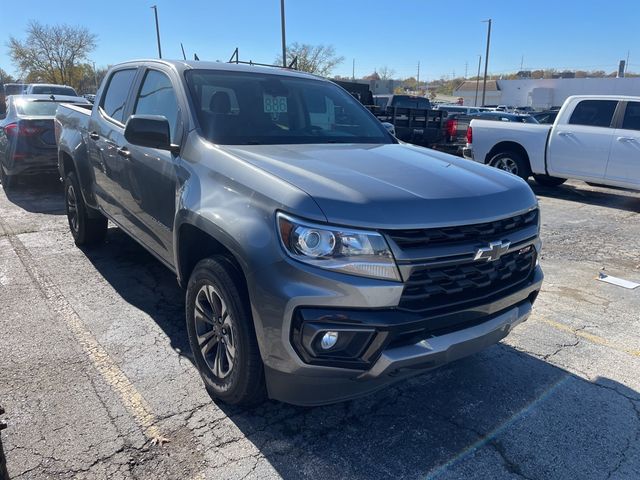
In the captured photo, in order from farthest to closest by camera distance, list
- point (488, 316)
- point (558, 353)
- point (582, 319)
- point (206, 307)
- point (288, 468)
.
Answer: point (582, 319) < point (558, 353) < point (206, 307) < point (488, 316) < point (288, 468)

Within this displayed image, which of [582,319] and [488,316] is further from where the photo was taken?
[582,319]

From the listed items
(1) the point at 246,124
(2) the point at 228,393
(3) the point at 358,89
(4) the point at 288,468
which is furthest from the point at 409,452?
(3) the point at 358,89

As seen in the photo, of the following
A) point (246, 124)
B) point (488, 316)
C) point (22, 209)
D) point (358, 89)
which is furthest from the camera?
point (358, 89)

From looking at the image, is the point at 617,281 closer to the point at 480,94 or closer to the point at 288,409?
the point at 288,409

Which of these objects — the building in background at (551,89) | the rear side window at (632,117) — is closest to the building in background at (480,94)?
the building in background at (551,89)

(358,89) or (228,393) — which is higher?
(358,89)

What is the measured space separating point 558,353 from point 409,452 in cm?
168

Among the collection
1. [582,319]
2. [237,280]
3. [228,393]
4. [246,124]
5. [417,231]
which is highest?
[246,124]

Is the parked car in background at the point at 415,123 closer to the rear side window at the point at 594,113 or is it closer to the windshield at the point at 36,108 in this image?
the rear side window at the point at 594,113

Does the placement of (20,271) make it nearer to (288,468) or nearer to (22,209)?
(22,209)

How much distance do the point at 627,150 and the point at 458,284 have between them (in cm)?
787

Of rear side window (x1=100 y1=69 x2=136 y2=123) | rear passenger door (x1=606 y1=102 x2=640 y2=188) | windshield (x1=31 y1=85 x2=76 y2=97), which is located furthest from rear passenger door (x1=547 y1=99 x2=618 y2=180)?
windshield (x1=31 y1=85 x2=76 y2=97)

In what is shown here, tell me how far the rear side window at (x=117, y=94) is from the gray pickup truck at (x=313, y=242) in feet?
2.62

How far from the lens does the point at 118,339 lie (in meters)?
3.65
